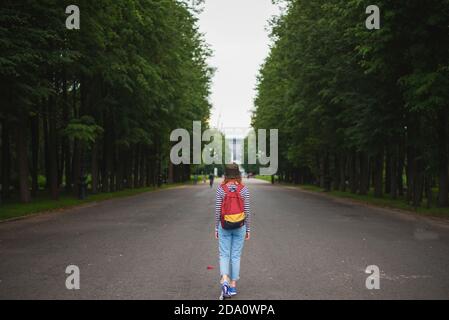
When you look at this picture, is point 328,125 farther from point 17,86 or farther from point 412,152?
point 17,86

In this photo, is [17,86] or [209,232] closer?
[209,232]

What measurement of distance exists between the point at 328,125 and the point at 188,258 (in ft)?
82.1

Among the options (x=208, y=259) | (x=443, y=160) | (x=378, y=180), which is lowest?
(x=208, y=259)

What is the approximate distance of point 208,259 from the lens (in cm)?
998

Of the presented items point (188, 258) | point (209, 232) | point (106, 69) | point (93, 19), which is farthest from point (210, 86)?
point (188, 258)

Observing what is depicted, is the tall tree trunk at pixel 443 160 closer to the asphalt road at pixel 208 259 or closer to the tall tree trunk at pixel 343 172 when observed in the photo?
the asphalt road at pixel 208 259

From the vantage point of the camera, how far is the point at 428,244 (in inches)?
483

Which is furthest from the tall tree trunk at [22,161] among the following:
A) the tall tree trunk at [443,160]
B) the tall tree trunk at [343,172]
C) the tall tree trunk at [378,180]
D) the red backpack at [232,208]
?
the tall tree trunk at [343,172]

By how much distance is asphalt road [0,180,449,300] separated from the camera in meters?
7.32

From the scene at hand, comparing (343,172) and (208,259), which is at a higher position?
(343,172)

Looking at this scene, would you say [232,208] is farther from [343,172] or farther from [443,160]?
[343,172]

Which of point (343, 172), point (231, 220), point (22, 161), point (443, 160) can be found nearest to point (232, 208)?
point (231, 220)

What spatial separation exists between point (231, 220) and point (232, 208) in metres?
0.16

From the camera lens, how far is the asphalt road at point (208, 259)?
7.32 meters
